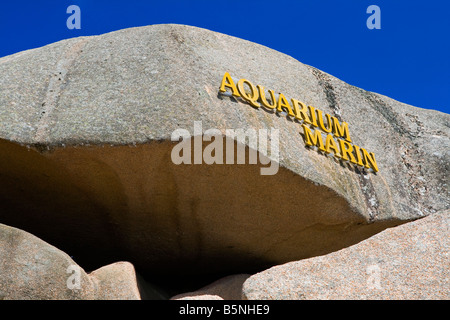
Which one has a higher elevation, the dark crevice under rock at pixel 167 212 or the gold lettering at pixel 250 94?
the gold lettering at pixel 250 94

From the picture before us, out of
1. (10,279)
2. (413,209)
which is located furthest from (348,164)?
(10,279)

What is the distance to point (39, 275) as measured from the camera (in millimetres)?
5043

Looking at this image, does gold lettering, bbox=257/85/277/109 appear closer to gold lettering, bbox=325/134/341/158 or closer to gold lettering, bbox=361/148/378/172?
gold lettering, bbox=325/134/341/158

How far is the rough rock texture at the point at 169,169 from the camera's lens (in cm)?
545

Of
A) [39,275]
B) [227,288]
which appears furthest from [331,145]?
[39,275]

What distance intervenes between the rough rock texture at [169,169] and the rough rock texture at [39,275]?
73 centimetres

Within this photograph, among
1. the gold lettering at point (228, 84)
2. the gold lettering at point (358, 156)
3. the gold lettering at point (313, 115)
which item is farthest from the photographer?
the gold lettering at point (358, 156)

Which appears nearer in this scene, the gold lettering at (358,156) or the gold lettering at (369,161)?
the gold lettering at (358,156)

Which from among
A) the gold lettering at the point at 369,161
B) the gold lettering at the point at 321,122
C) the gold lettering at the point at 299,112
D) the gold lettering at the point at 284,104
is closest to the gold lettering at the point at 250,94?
the gold lettering at the point at 284,104

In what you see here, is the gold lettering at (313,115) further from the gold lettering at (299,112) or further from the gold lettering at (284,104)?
the gold lettering at (284,104)

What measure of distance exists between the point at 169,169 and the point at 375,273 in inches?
72.2

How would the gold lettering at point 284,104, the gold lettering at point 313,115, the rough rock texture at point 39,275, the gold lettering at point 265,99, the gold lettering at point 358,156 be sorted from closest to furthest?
the rough rock texture at point 39,275 → the gold lettering at point 265,99 → the gold lettering at point 284,104 → the gold lettering at point 313,115 → the gold lettering at point 358,156

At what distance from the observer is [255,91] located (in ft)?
20.1

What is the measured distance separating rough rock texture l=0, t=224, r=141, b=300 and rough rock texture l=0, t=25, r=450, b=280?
73cm
